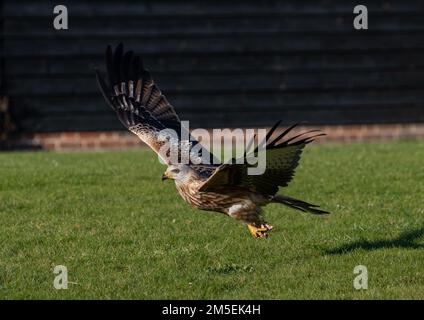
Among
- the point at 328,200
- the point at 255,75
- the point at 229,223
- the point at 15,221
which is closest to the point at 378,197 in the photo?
the point at 328,200

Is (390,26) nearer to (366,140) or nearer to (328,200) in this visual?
(366,140)

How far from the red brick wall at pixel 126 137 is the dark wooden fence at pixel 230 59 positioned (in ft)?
0.58

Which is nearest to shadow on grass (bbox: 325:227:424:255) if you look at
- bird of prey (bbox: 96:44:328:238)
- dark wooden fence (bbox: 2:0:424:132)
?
bird of prey (bbox: 96:44:328:238)

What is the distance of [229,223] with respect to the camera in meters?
9.92

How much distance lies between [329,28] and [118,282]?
528 inches

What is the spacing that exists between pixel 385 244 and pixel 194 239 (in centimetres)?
187

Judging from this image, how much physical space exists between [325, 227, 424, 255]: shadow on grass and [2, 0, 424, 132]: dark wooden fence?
1082 centimetres

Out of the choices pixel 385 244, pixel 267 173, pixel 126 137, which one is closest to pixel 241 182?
pixel 267 173

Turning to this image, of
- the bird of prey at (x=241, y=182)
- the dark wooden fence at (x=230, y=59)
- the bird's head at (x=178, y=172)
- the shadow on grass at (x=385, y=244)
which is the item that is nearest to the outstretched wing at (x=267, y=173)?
the bird of prey at (x=241, y=182)

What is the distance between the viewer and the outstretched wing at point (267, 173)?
748 cm

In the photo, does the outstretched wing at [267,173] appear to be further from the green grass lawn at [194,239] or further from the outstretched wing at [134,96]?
the outstretched wing at [134,96]

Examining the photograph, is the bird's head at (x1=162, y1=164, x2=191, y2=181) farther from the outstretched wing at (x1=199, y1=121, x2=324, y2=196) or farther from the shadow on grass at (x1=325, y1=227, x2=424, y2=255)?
the shadow on grass at (x1=325, y1=227, x2=424, y2=255)

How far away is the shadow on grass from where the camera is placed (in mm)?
8578

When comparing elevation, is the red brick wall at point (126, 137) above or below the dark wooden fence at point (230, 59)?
below
